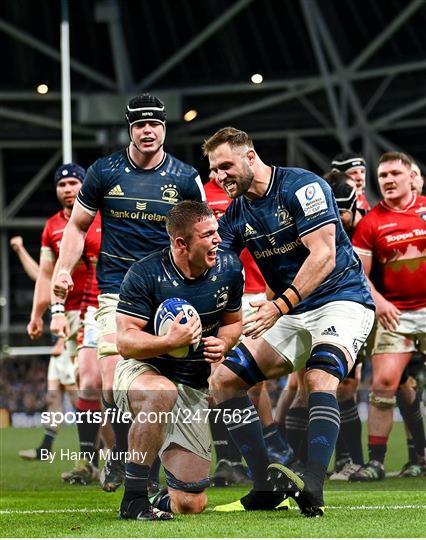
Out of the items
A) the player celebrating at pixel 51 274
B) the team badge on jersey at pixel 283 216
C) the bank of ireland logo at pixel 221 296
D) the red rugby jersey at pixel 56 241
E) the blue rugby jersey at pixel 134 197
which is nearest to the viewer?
the bank of ireland logo at pixel 221 296

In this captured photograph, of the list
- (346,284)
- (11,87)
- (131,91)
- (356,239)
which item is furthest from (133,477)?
(11,87)

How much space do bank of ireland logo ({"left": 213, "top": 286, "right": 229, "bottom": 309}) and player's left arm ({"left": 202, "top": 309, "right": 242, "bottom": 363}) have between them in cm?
12

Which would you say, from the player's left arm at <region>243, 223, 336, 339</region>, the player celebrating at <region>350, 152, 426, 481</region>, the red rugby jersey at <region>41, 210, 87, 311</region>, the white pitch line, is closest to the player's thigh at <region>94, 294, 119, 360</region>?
the white pitch line

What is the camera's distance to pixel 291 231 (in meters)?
7.44

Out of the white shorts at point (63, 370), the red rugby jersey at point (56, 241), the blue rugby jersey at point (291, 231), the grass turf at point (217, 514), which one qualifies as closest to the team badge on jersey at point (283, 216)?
the blue rugby jersey at point (291, 231)

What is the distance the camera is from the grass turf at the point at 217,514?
5.98 m

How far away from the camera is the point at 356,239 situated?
9859mm

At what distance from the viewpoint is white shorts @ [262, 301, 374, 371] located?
7.25 metres

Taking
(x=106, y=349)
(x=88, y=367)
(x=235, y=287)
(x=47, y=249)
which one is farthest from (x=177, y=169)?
(x=47, y=249)

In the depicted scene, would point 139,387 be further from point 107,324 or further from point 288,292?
point 107,324

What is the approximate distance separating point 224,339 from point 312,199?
3.20 feet

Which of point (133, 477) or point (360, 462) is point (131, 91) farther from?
point (133, 477)

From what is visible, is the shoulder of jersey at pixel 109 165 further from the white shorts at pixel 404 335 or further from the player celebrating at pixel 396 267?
the white shorts at pixel 404 335

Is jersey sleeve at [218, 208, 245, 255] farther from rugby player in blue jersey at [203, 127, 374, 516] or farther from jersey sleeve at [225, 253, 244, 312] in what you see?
jersey sleeve at [225, 253, 244, 312]
